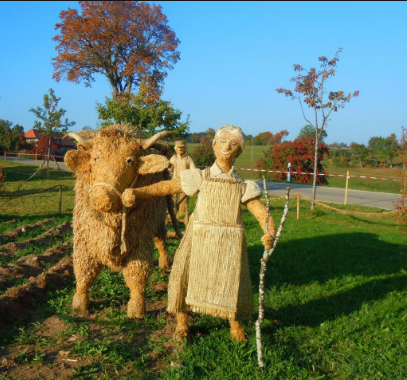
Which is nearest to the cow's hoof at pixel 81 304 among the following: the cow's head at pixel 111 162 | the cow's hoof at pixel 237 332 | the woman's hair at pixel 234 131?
the cow's head at pixel 111 162

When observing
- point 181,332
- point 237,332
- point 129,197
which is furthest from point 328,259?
point 129,197

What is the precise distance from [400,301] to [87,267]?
12.6ft

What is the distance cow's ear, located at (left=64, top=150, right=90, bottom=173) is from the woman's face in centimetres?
130

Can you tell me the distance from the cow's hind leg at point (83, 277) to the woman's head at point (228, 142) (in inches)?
69.4

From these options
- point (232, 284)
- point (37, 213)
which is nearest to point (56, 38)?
point (37, 213)

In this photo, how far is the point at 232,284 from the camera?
311 cm

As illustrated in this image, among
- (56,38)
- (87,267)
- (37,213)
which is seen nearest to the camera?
(87,267)

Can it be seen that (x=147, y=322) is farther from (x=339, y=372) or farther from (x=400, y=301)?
(x=400, y=301)

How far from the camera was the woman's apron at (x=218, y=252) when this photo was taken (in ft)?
10.2

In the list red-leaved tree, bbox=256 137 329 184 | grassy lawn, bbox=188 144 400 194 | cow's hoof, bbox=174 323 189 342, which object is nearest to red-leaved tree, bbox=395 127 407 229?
cow's hoof, bbox=174 323 189 342

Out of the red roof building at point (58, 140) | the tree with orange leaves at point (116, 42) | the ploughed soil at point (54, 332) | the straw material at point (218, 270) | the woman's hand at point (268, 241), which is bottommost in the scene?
the ploughed soil at point (54, 332)

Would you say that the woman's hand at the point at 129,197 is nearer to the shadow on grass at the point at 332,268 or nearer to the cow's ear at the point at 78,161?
the cow's ear at the point at 78,161

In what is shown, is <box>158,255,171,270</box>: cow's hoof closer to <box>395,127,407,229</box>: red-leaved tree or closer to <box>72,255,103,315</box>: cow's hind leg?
<box>72,255,103,315</box>: cow's hind leg

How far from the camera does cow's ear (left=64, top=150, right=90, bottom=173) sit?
342cm
